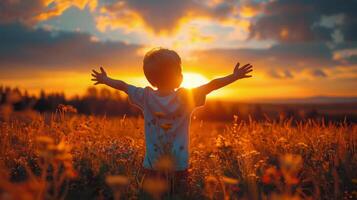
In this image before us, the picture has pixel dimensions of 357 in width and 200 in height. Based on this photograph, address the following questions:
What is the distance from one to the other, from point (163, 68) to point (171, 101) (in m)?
0.39

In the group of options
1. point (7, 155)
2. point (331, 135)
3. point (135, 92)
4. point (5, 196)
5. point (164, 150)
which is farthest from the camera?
point (331, 135)

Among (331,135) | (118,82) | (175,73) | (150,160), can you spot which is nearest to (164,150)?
(150,160)

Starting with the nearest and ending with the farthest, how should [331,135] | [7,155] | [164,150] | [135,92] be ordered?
[164,150] → [135,92] → [7,155] → [331,135]

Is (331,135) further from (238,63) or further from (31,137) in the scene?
(31,137)

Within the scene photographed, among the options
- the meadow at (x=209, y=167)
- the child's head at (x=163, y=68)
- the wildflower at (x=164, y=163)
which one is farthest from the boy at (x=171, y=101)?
the wildflower at (x=164, y=163)

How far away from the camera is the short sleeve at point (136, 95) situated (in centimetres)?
523

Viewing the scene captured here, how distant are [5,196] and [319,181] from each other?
3.58 meters

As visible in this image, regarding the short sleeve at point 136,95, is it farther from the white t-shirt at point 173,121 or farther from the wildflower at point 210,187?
the wildflower at point 210,187

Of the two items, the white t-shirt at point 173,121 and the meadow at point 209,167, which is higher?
the white t-shirt at point 173,121

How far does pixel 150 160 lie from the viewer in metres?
5.05

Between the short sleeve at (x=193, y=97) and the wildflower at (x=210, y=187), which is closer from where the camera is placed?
the wildflower at (x=210, y=187)

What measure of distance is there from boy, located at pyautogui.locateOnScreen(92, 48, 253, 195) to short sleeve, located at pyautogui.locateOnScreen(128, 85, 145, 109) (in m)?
0.09

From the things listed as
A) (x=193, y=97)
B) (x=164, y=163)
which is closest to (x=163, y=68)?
(x=193, y=97)

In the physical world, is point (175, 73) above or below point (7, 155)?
above
